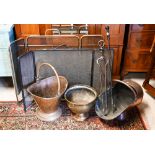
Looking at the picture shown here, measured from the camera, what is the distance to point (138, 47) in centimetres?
205

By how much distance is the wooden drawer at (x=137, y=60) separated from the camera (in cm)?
208

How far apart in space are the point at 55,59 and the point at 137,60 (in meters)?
0.90

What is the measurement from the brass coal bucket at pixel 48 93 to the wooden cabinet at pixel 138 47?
767 millimetres

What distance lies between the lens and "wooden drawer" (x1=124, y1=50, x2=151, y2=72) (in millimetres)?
2076

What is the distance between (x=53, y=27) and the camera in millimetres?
1949

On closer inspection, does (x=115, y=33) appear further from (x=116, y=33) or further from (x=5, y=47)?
(x=5, y=47)

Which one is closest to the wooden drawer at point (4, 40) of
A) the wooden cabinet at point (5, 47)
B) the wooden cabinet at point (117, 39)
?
the wooden cabinet at point (5, 47)

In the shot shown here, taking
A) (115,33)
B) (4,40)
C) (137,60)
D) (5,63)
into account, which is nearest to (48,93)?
(5,63)

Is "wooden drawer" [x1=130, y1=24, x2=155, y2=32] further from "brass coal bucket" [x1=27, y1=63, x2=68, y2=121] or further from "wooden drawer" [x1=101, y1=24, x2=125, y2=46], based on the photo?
"brass coal bucket" [x1=27, y1=63, x2=68, y2=121]

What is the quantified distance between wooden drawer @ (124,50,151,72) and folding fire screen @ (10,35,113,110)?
38cm

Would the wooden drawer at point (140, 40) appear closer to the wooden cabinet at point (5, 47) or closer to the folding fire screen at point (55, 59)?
the folding fire screen at point (55, 59)
